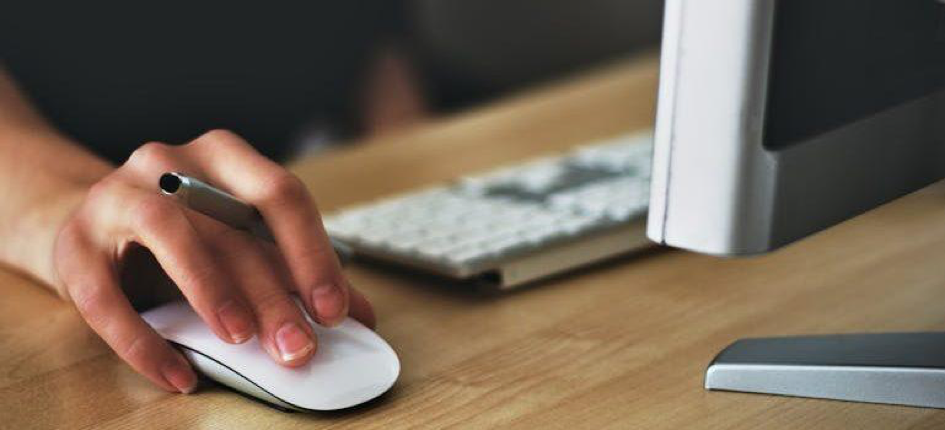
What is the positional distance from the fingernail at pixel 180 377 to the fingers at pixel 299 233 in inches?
2.7

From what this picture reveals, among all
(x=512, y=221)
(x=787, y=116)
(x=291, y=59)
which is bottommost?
(x=291, y=59)

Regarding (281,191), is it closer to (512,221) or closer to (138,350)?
(138,350)

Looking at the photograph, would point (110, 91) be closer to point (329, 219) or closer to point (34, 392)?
point (329, 219)

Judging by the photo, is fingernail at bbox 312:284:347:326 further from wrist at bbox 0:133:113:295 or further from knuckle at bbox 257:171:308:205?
wrist at bbox 0:133:113:295

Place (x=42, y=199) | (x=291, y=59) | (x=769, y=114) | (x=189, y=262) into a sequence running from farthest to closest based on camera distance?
(x=291, y=59), (x=42, y=199), (x=189, y=262), (x=769, y=114)

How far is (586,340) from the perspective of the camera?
67 cm

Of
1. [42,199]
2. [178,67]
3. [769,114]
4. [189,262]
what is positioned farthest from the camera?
[178,67]

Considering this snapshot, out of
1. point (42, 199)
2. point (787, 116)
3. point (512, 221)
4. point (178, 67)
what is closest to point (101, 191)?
point (42, 199)

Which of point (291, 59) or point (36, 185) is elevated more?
point (36, 185)

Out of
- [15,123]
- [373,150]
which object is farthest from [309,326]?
[373,150]

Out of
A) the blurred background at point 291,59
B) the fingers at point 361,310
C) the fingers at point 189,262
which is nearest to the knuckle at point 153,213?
the fingers at point 189,262

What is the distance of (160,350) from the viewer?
608 mm

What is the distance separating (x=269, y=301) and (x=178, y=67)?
3.23 ft

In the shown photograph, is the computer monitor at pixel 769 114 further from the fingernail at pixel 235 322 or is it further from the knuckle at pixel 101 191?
the knuckle at pixel 101 191
